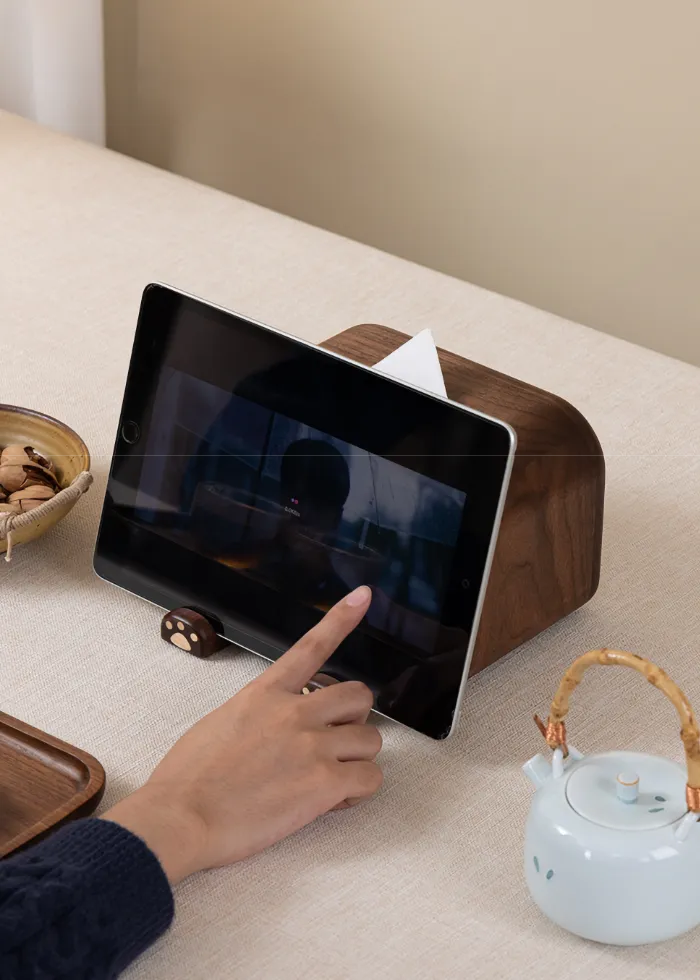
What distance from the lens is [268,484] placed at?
2.95ft

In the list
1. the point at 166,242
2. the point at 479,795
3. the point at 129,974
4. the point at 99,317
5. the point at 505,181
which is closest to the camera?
the point at 129,974

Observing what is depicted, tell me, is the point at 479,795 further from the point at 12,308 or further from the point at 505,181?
the point at 505,181

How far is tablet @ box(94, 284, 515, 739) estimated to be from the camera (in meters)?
0.83

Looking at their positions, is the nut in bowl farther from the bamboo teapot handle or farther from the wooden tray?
the bamboo teapot handle

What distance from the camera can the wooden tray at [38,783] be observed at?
2.55 ft

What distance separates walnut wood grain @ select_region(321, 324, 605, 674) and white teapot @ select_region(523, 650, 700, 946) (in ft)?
0.54

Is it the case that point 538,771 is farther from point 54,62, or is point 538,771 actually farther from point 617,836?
point 54,62

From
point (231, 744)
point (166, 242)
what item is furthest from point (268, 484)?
point (166, 242)

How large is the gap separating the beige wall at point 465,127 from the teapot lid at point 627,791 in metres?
1.55

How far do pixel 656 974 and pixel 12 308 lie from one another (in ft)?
3.08

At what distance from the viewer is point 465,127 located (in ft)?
7.51

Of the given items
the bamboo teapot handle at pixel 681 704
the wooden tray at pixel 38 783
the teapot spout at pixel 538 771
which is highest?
the bamboo teapot handle at pixel 681 704

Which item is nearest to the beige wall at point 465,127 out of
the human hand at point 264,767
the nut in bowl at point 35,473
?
the nut in bowl at point 35,473

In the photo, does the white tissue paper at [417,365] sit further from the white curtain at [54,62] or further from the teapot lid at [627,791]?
the white curtain at [54,62]
